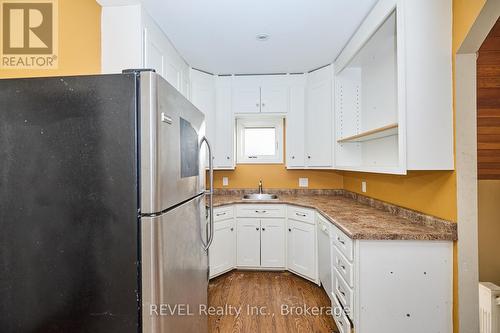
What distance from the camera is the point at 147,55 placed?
A: 1.86 meters

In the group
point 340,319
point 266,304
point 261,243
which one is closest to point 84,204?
point 340,319

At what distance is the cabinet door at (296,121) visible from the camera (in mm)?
3176

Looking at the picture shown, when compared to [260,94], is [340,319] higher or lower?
lower

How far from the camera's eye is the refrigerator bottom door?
0.92 metres

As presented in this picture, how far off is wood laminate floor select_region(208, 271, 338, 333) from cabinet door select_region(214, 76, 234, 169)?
4.56ft

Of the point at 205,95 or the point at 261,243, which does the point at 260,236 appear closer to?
the point at 261,243

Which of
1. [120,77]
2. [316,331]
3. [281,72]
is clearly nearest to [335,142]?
[281,72]

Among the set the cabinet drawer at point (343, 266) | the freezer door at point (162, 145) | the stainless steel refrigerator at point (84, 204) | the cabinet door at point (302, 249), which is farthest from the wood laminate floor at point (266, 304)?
the freezer door at point (162, 145)

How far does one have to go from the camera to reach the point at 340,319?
5.98ft

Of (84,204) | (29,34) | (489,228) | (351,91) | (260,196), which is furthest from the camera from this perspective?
(260,196)

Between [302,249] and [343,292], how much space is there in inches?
40.1

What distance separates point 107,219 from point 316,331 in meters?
1.84

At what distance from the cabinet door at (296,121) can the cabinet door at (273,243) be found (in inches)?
31.0

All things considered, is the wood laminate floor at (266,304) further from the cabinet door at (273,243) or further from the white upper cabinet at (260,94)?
the white upper cabinet at (260,94)
